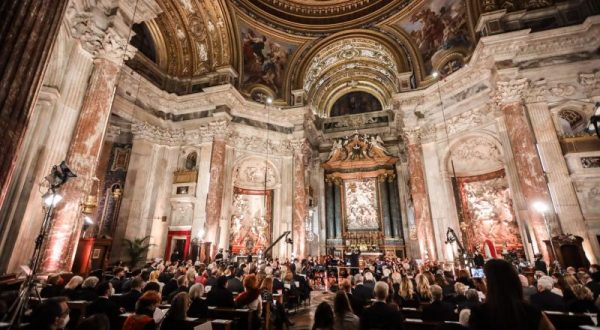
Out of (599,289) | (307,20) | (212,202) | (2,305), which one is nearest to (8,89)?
(2,305)

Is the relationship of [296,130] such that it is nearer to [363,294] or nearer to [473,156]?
[473,156]

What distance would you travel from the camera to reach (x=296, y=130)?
16172mm

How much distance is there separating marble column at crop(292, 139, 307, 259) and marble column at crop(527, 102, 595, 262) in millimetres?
9924

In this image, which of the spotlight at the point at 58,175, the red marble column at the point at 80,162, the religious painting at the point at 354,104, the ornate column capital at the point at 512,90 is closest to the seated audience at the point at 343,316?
the spotlight at the point at 58,175

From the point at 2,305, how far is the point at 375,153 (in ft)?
57.5

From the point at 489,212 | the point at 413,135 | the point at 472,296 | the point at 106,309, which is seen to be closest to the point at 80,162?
the point at 106,309

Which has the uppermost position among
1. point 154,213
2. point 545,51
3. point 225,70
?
point 225,70

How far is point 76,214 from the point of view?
21.1ft

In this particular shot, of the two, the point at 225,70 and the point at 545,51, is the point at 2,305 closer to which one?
the point at 225,70

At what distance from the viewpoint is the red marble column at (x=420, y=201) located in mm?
12547

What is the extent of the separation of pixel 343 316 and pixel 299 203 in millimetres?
12015

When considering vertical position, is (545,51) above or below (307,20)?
below

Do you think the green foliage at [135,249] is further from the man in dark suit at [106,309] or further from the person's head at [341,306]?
the person's head at [341,306]

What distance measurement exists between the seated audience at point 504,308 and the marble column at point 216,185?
1150 centimetres
